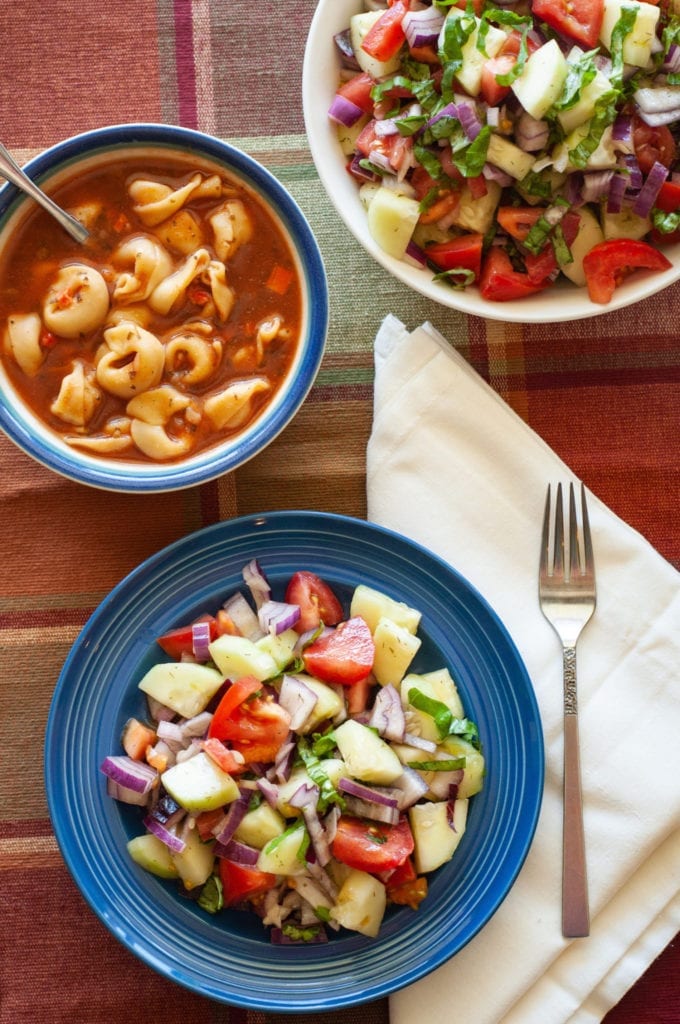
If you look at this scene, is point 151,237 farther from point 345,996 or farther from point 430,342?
point 345,996

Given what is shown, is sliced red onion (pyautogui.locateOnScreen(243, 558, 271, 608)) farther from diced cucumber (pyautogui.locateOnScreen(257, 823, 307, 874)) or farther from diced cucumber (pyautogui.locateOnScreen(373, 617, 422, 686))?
diced cucumber (pyautogui.locateOnScreen(257, 823, 307, 874))

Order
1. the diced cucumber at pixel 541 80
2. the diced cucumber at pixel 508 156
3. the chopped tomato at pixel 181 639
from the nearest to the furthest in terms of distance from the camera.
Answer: the diced cucumber at pixel 541 80 < the diced cucumber at pixel 508 156 < the chopped tomato at pixel 181 639

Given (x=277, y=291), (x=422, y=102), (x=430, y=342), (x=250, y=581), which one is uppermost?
(x=422, y=102)

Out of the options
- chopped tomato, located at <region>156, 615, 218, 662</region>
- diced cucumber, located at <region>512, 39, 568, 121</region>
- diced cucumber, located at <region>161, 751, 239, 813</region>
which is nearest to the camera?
diced cucumber, located at <region>512, 39, 568, 121</region>

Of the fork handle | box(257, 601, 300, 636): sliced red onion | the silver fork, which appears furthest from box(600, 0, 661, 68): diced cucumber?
the fork handle

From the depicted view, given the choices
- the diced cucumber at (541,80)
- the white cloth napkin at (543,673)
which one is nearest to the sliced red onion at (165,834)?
the white cloth napkin at (543,673)

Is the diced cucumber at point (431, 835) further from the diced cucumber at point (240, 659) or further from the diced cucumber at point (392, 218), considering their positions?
the diced cucumber at point (392, 218)

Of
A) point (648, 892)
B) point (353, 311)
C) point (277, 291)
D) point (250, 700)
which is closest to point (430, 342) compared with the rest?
point (353, 311)
